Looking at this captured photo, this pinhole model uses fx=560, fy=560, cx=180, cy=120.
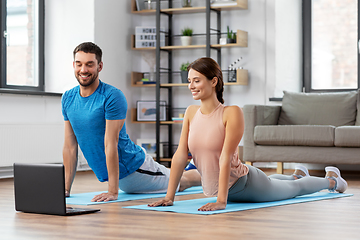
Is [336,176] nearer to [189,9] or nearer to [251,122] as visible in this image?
[251,122]

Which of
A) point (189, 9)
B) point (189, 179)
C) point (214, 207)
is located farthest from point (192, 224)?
point (189, 9)

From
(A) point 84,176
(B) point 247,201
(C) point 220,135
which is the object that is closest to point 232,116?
(C) point 220,135

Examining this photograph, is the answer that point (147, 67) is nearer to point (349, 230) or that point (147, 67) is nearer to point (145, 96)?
point (145, 96)

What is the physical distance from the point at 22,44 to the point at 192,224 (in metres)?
3.92

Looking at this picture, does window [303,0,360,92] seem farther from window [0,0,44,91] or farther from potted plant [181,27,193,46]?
window [0,0,44,91]

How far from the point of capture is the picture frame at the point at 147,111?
627 cm

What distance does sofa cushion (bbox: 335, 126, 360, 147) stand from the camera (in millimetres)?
4418

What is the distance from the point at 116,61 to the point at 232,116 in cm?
369

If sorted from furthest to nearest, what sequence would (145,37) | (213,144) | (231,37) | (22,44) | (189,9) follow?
(145,37) → (189,9) → (231,37) → (22,44) → (213,144)

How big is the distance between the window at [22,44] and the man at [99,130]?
2.42 m

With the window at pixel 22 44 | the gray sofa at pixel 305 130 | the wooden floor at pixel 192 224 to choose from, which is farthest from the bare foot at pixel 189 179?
the window at pixel 22 44

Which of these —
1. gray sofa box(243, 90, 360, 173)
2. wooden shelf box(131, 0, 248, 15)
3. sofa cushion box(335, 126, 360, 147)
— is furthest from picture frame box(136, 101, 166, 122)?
sofa cushion box(335, 126, 360, 147)

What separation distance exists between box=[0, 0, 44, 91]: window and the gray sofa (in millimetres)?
2240

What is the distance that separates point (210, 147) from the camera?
263cm
